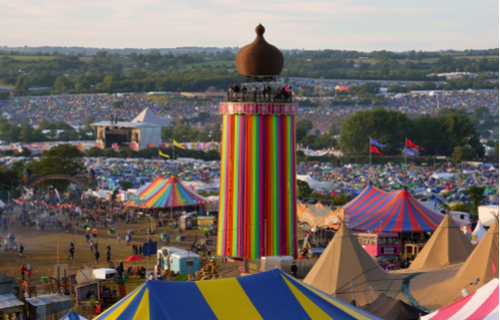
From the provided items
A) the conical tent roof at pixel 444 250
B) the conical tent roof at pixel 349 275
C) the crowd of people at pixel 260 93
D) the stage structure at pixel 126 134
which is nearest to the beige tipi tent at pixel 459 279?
the conical tent roof at pixel 349 275

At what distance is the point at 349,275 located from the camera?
1933 centimetres

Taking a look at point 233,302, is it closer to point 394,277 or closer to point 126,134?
point 394,277

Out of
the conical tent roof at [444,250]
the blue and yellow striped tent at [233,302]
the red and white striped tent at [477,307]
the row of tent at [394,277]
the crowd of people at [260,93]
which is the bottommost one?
the conical tent roof at [444,250]

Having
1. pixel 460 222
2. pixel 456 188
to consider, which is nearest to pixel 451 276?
pixel 460 222

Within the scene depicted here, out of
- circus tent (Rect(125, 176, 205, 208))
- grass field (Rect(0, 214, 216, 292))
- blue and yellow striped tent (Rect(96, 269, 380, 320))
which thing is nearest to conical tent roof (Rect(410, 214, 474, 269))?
grass field (Rect(0, 214, 216, 292))

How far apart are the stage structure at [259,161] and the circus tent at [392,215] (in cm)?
1167

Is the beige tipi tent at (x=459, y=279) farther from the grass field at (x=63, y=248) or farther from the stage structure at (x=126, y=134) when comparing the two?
the stage structure at (x=126, y=134)

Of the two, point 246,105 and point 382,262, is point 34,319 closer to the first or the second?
point 246,105

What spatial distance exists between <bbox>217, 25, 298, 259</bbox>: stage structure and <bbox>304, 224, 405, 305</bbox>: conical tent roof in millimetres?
2622

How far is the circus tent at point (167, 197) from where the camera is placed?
4541cm

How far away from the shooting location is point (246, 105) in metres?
21.9

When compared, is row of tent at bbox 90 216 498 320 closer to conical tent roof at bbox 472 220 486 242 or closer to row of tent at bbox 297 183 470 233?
conical tent roof at bbox 472 220 486 242

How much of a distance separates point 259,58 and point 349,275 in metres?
5.98

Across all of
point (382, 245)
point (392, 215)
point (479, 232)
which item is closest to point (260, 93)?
point (382, 245)
